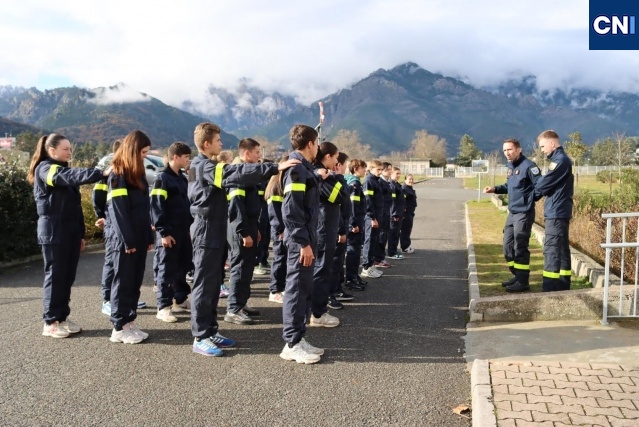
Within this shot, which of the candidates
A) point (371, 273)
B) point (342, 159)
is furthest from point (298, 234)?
point (371, 273)

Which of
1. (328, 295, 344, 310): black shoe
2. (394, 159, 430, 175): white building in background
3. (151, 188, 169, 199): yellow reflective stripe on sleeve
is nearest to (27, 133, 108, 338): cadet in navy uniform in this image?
(151, 188, 169, 199): yellow reflective stripe on sleeve

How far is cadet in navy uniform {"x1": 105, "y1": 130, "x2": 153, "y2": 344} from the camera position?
5.37 meters

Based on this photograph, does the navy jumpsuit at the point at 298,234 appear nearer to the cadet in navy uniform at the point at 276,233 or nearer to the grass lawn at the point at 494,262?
the cadet in navy uniform at the point at 276,233

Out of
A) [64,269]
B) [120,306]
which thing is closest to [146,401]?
[120,306]

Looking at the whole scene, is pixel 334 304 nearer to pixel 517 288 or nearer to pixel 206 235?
pixel 206 235

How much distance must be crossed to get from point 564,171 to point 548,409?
383 centimetres

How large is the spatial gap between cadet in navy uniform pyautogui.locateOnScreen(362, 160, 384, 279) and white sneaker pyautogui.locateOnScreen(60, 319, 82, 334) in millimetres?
4918

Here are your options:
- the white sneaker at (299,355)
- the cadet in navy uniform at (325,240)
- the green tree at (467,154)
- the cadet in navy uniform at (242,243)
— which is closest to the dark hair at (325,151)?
the cadet in navy uniform at (325,240)

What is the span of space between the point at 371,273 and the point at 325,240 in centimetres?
327

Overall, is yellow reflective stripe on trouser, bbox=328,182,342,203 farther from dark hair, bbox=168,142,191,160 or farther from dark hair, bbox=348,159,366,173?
dark hair, bbox=348,159,366,173

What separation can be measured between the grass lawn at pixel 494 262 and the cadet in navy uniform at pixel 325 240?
92.3 inches

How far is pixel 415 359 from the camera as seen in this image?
16.3ft

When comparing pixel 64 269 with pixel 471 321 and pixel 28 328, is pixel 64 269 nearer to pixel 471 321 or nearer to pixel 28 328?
pixel 28 328

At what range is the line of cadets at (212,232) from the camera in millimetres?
4957
